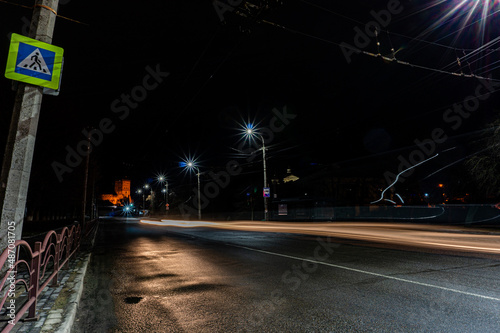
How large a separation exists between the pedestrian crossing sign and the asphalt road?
149 inches

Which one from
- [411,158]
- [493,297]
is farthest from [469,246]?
[411,158]

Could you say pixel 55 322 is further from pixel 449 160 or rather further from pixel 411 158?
pixel 411 158

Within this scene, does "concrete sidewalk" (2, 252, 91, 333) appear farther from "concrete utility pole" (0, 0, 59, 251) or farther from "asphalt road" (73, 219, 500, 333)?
"concrete utility pole" (0, 0, 59, 251)

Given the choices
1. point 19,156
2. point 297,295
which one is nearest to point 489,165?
point 297,295

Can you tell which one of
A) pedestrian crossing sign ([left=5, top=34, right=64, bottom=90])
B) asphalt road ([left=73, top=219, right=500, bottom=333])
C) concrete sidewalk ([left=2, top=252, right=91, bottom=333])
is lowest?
asphalt road ([left=73, top=219, right=500, bottom=333])

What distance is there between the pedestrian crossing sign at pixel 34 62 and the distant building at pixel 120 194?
126m

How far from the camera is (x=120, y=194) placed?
121625 millimetres

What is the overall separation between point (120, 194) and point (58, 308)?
423 feet

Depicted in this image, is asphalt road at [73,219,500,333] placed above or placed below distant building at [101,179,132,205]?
below

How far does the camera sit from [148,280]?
6793mm

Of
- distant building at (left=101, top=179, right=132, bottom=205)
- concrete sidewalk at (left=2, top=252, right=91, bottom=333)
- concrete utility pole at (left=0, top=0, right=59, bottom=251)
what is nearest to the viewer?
concrete sidewalk at (left=2, top=252, right=91, bottom=333)

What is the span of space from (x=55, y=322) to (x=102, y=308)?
3.97 feet

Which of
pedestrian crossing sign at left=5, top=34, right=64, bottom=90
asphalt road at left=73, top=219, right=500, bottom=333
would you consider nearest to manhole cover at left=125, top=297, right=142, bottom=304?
asphalt road at left=73, top=219, right=500, bottom=333

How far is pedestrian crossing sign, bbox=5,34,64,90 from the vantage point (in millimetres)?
4281
